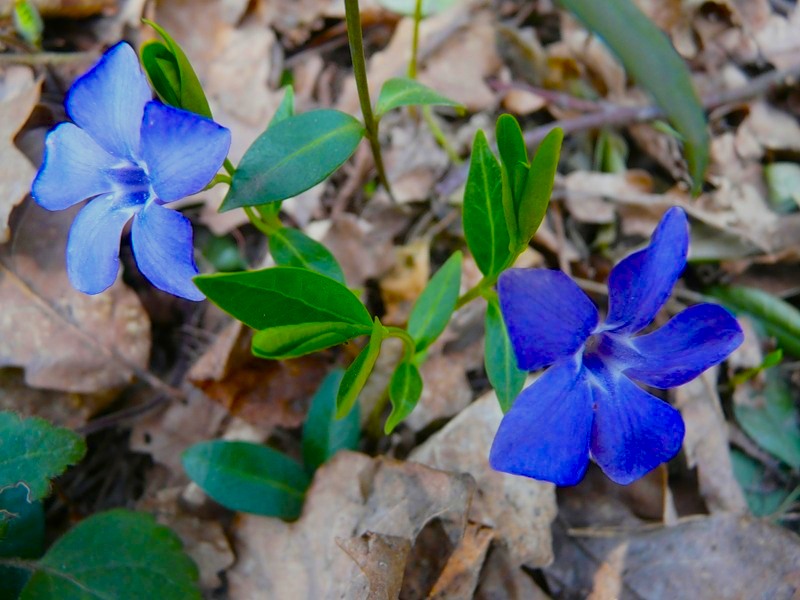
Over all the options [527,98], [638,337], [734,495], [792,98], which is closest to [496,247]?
[638,337]

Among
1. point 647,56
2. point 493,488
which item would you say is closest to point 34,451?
point 493,488

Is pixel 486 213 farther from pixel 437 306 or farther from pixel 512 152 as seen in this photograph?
pixel 437 306

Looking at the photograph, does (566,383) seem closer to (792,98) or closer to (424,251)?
(424,251)

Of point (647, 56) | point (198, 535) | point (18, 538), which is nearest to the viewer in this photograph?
point (647, 56)

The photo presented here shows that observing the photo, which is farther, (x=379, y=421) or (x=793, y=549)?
(x=379, y=421)

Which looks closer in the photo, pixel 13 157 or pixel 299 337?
pixel 299 337

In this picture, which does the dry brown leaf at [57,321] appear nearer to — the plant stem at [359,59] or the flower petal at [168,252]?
the flower petal at [168,252]
